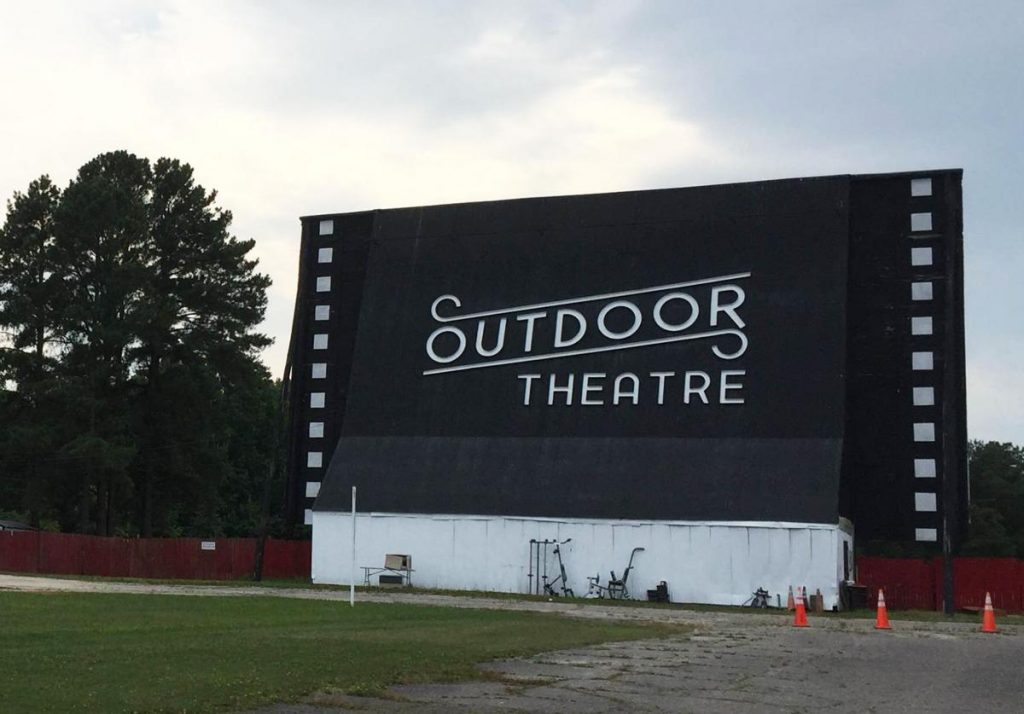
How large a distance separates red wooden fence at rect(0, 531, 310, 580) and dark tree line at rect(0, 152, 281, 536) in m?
6.88

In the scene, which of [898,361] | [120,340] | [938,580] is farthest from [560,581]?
[120,340]

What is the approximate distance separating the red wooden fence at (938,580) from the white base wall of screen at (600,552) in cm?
125

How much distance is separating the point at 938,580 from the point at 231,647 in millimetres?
26657

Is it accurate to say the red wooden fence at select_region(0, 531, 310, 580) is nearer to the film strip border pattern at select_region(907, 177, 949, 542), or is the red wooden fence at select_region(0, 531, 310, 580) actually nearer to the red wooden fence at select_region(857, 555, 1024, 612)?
the red wooden fence at select_region(857, 555, 1024, 612)

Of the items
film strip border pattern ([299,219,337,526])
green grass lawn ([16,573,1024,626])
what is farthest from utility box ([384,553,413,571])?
film strip border pattern ([299,219,337,526])

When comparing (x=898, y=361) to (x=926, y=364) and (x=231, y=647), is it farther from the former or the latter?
(x=231, y=647)

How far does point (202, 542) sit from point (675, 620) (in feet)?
83.6

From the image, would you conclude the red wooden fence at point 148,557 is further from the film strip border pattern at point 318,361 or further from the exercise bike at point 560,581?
the exercise bike at point 560,581

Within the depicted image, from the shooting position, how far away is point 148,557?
169 feet

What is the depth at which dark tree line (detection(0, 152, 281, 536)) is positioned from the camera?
61.0 meters

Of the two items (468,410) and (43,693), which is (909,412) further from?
(43,693)

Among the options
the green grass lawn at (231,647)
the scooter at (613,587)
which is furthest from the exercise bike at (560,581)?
the green grass lawn at (231,647)

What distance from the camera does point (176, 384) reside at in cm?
6362

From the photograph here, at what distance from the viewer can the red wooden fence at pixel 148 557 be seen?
166 ft
